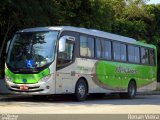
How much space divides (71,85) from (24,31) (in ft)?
10.6

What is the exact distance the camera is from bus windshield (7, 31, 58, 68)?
20.1 m

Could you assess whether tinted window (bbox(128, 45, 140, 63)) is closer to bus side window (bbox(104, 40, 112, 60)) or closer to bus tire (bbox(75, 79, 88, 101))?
bus side window (bbox(104, 40, 112, 60))

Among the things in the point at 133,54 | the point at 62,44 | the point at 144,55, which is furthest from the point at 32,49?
the point at 144,55

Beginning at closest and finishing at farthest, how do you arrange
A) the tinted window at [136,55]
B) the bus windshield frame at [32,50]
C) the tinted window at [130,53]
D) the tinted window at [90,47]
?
1. the bus windshield frame at [32,50]
2. the tinted window at [90,47]
3. the tinted window at [130,53]
4. the tinted window at [136,55]

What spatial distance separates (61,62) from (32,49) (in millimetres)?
1396

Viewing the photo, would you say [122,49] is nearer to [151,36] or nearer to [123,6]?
[151,36]

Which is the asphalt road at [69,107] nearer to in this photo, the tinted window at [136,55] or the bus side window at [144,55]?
the tinted window at [136,55]

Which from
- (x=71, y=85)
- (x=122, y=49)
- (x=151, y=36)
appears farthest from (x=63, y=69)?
(x=151, y=36)

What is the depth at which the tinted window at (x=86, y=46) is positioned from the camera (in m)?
21.9

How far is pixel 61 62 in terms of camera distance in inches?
803

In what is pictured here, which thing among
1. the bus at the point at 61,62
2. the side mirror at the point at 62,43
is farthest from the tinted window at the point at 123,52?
the side mirror at the point at 62,43

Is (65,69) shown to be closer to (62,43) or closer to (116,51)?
(62,43)

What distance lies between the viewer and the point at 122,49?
86.1ft

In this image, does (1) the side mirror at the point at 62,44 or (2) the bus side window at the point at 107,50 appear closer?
(1) the side mirror at the point at 62,44
